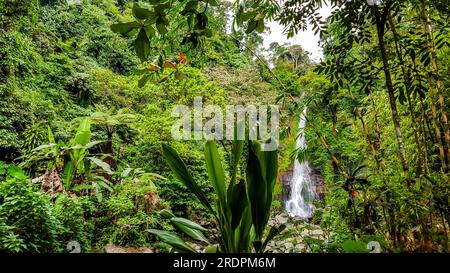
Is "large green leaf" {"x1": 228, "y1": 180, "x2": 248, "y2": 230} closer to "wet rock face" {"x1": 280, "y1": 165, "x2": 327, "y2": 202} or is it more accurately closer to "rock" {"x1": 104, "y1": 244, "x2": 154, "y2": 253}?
"rock" {"x1": 104, "y1": 244, "x2": 154, "y2": 253}

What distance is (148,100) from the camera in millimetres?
6340

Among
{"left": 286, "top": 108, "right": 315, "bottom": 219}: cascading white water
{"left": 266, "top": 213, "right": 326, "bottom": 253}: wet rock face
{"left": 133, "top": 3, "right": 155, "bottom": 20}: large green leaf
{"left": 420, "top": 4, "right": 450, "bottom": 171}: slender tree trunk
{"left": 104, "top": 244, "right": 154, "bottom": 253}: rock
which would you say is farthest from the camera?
{"left": 286, "top": 108, "right": 315, "bottom": 219}: cascading white water

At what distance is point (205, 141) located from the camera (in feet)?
7.67

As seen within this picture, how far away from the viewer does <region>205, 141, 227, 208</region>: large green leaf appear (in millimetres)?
922

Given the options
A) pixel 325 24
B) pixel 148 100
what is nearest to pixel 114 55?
pixel 148 100

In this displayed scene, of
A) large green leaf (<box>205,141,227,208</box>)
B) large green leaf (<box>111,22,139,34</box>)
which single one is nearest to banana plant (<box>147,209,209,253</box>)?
large green leaf (<box>205,141,227,208</box>)

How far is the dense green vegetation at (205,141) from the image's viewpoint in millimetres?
919

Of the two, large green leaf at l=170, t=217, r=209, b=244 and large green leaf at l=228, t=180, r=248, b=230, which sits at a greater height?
large green leaf at l=228, t=180, r=248, b=230

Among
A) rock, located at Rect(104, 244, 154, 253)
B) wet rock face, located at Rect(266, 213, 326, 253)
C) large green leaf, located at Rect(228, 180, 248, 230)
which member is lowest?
rock, located at Rect(104, 244, 154, 253)

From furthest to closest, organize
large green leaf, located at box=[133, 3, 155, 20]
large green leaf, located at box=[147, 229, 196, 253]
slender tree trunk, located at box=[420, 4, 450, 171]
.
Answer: slender tree trunk, located at box=[420, 4, 450, 171], large green leaf, located at box=[147, 229, 196, 253], large green leaf, located at box=[133, 3, 155, 20]

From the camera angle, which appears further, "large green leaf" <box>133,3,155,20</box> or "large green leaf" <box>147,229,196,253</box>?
"large green leaf" <box>147,229,196,253</box>
